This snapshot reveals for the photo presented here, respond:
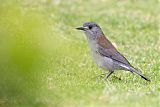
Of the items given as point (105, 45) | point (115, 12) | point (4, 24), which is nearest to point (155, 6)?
point (115, 12)

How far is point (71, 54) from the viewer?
15.8 meters

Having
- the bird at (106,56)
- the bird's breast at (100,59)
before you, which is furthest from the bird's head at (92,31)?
the bird's breast at (100,59)

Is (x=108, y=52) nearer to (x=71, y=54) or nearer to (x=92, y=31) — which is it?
(x=92, y=31)

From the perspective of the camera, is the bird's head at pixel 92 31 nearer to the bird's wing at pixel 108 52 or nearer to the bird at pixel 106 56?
the bird at pixel 106 56

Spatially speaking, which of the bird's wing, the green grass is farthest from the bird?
the green grass

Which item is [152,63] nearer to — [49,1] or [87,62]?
[87,62]

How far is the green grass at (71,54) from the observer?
8.14 meters

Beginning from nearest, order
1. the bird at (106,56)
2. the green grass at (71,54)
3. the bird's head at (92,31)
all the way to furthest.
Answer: the green grass at (71,54)
the bird at (106,56)
the bird's head at (92,31)

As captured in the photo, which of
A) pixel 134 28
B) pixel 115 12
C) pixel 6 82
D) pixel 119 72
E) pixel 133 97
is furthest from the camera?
pixel 115 12

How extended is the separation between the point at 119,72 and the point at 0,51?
629 centimetres

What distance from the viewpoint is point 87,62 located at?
15188 mm

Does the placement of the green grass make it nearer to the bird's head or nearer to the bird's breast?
the bird's breast

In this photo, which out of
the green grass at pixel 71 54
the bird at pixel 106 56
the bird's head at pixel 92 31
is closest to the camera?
the green grass at pixel 71 54

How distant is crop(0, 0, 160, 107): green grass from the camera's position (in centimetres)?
814
